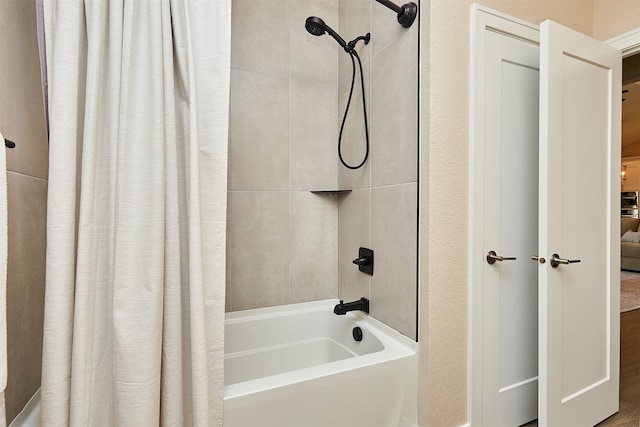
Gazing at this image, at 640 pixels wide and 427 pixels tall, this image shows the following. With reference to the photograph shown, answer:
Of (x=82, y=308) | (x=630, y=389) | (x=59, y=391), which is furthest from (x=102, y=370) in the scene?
(x=630, y=389)

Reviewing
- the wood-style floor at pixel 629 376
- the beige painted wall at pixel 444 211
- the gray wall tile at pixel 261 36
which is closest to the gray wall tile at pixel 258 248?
the gray wall tile at pixel 261 36

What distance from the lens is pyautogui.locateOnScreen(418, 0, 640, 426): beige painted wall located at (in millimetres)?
1362

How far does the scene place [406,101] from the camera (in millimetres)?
1483

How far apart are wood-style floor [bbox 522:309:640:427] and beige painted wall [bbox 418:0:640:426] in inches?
27.4

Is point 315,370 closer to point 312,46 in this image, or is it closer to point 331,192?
point 331,192

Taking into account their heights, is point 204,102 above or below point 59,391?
above

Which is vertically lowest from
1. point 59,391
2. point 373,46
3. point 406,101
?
point 59,391

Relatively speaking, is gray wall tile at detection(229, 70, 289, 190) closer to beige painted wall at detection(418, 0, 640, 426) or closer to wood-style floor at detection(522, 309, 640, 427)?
beige painted wall at detection(418, 0, 640, 426)

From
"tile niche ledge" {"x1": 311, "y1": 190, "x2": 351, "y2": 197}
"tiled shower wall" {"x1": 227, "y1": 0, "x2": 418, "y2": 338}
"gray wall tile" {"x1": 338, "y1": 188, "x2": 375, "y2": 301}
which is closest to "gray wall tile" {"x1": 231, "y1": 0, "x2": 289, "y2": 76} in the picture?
"tiled shower wall" {"x1": 227, "y1": 0, "x2": 418, "y2": 338}

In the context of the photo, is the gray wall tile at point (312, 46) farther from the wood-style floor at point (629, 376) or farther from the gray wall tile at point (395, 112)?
the wood-style floor at point (629, 376)

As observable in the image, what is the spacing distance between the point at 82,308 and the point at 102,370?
0.74 feet

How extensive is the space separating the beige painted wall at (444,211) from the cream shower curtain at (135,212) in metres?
0.82

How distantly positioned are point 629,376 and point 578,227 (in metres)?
1.54

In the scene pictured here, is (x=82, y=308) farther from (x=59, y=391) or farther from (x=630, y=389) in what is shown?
(x=630, y=389)
